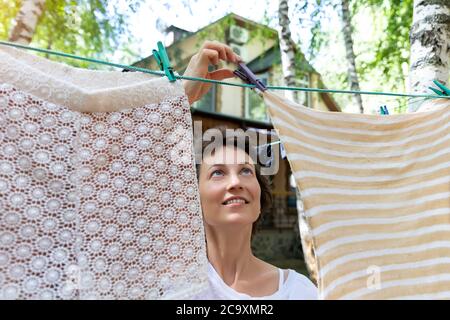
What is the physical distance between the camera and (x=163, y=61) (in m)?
1.31

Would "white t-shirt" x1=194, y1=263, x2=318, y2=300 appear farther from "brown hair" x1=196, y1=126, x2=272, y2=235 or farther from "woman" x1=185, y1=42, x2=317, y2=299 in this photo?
"brown hair" x1=196, y1=126, x2=272, y2=235

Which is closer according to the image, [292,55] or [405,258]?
[405,258]

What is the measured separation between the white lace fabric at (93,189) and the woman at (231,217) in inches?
7.4

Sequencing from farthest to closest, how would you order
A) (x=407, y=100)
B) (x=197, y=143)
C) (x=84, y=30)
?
(x=84, y=30)
(x=407, y=100)
(x=197, y=143)

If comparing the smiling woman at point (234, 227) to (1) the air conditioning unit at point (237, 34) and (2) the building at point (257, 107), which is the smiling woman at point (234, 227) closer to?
(2) the building at point (257, 107)

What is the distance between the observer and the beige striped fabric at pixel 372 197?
130 cm

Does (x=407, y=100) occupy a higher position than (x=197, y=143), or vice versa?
(x=407, y=100)

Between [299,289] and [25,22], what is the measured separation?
3.28m

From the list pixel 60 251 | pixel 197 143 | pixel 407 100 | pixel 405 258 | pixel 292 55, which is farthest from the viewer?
pixel 292 55

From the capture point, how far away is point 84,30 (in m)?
6.46

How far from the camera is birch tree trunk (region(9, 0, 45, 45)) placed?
3.48 metres

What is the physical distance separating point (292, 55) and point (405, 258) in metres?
3.52
